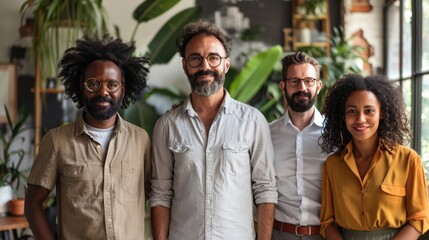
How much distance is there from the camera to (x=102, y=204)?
6.56 ft

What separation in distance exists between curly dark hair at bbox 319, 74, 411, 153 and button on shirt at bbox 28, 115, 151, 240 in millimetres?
830

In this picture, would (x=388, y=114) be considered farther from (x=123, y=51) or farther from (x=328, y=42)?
(x=328, y=42)

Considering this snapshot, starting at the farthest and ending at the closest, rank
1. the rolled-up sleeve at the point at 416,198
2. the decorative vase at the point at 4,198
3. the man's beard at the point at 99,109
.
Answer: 1. the decorative vase at the point at 4,198
2. the man's beard at the point at 99,109
3. the rolled-up sleeve at the point at 416,198

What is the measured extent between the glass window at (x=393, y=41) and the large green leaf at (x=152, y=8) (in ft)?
6.11

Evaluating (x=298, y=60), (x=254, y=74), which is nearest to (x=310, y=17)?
(x=254, y=74)

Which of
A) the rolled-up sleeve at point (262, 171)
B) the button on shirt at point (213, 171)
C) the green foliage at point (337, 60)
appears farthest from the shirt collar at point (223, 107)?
the green foliage at point (337, 60)

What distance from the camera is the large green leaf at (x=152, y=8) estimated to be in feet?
12.7

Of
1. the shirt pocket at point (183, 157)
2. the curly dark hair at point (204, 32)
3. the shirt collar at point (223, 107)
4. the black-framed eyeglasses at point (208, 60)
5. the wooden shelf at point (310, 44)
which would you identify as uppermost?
the wooden shelf at point (310, 44)

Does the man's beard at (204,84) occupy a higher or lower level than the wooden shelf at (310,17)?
lower

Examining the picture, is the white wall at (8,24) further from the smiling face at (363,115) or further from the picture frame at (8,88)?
the smiling face at (363,115)

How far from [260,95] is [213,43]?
2.56 meters

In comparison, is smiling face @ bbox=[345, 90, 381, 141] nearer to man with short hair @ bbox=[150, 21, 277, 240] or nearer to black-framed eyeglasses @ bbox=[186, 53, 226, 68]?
man with short hair @ bbox=[150, 21, 277, 240]

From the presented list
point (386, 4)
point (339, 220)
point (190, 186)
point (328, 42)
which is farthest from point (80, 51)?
point (386, 4)

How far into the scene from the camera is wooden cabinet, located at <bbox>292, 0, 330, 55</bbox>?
179 inches
